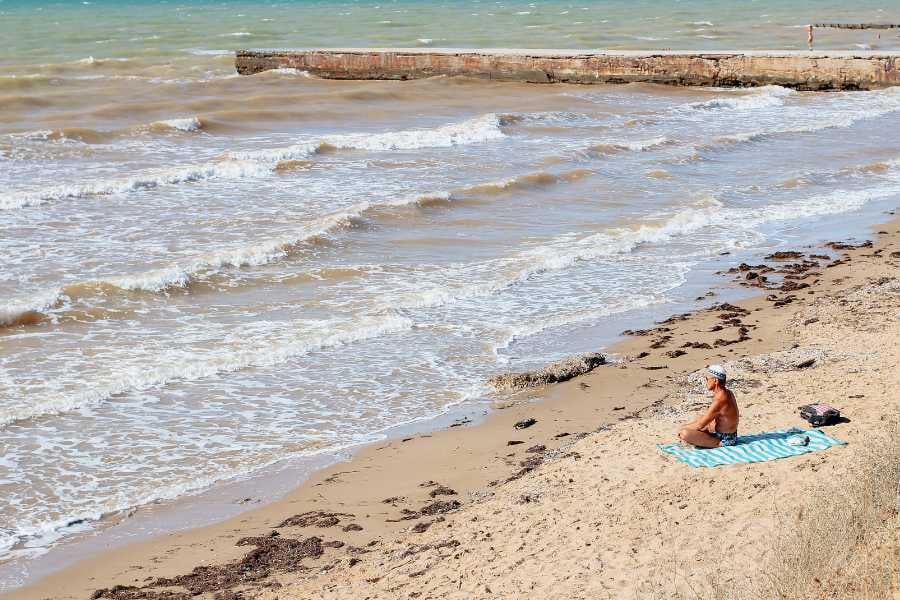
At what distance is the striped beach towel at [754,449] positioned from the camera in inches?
326

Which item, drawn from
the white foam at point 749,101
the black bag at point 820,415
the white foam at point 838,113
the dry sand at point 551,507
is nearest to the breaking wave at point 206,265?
the dry sand at point 551,507

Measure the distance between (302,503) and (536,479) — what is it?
6.18 feet

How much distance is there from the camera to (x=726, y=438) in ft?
28.1

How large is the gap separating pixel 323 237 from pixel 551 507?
1068 cm

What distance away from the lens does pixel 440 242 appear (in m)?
18.2

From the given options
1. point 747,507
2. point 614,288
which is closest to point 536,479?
point 747,507

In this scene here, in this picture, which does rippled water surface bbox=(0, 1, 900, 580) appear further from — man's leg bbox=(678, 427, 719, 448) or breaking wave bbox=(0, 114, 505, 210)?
man's leg bbox=(678, 427, 719, 448)

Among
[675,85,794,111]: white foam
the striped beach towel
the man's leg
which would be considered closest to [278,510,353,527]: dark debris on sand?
the striped beach towel

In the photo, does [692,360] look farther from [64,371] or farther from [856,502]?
[64,371]

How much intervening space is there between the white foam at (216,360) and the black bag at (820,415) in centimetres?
590

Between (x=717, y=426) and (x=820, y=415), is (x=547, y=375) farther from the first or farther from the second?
(x=820, y=415)

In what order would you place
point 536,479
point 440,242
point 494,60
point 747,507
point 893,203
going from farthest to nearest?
point 494,60, point 893,203, point 440,242, point 536,479, point 747,507

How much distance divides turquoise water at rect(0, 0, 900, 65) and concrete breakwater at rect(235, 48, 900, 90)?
463 inches

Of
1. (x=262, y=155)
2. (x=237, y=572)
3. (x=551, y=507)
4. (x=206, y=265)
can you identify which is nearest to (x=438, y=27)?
(x=262, y=155)
